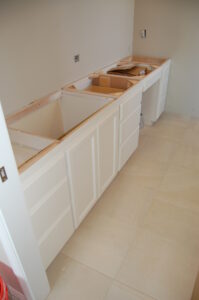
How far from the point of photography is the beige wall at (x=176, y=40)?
2.97 m

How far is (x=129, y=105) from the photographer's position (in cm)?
221

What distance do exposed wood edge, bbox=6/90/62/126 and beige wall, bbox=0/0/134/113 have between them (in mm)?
41

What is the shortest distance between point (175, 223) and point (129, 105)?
3.75ft

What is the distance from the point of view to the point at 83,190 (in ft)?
5.81

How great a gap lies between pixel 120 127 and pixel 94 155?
0.49 metres

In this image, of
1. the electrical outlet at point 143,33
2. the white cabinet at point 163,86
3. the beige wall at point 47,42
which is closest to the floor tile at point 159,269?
the beige wall at point 47,42

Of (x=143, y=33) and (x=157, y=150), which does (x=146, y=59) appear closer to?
(x=143, y=33)

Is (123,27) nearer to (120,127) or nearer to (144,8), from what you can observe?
(144,8)

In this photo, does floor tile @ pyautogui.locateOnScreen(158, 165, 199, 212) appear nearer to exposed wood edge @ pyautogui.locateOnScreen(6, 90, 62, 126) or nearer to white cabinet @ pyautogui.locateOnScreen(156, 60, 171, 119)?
white cabinet @ pyautogui.locateOnScreen(156, 60, 171, 119)

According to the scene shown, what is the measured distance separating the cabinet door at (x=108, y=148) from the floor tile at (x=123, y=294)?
78cm

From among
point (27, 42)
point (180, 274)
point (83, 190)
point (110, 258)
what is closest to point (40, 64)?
point (27, 42)

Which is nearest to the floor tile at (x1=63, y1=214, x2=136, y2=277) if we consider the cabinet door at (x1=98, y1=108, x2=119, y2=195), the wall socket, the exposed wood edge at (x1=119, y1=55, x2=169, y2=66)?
the cabinet door at (x1=98, y1=108, x2=119, y2=195)

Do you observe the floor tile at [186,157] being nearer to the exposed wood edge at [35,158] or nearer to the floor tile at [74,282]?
the floor tile at [74,282]

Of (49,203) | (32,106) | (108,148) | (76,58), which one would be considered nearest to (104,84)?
(76,58)
